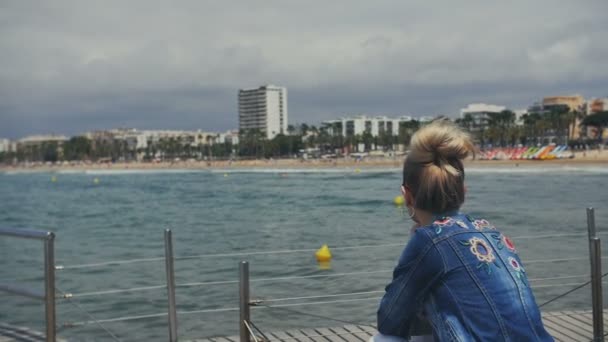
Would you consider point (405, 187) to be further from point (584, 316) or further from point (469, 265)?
point (584, 316)

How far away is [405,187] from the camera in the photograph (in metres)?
2.15

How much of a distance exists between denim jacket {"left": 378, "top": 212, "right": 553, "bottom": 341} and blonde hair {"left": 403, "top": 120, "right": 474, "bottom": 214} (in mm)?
76

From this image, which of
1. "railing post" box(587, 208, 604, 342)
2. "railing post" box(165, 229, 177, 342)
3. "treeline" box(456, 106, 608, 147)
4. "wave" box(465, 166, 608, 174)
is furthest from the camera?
"treeline" box(456, 106, 608, 147)

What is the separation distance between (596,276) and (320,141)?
14710cm

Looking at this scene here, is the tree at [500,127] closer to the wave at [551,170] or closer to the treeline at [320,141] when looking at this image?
the treeline at [320,141]

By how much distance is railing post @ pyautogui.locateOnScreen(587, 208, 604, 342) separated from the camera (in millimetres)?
4582

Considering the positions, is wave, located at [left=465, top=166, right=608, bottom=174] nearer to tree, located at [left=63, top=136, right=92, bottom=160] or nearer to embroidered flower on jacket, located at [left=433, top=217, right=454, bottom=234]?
embroidered flower on jacket, located at [left=433, top=217, right=454, bottom=234]

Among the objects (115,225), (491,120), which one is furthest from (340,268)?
(491,120)

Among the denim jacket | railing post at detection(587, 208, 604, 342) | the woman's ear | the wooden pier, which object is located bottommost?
the wooden pier

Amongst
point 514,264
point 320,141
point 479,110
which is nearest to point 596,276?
point 514,264

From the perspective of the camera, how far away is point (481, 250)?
198 cm

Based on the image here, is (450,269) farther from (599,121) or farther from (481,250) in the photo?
(599,121)

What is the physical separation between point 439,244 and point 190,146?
576 ft

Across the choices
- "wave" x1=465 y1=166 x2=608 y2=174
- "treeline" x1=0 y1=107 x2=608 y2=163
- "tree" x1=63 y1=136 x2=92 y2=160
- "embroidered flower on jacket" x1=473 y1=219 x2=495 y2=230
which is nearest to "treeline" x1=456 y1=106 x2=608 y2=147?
"treeline" x1=0 y1=107 x2=608 y2=163
